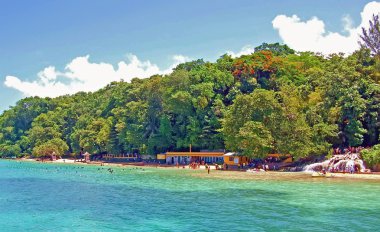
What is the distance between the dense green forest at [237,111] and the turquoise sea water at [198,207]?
13.3m

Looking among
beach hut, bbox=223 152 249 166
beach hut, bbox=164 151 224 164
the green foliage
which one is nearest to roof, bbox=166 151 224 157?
beach hut, bbox=164 151 224 164

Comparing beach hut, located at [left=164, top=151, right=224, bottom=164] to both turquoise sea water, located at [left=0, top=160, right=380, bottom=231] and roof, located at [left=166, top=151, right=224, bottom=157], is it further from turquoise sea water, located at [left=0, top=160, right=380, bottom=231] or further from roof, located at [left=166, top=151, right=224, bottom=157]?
turquoise sea water, located at [left=0, top=160, right=380, bottom=231]

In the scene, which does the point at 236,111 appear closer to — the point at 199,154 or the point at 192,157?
the point at 199,154

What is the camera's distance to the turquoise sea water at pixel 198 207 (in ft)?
67.3

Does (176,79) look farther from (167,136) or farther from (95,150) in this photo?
(95,150)

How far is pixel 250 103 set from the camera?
54.8m

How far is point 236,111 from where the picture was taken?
5625 centimetres

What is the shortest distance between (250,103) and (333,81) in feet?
35.9

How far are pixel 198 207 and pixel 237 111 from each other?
103 feet

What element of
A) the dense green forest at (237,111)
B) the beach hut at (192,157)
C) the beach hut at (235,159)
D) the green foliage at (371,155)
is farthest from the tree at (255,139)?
the beach hut at (192,157)

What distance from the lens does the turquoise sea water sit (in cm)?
2052

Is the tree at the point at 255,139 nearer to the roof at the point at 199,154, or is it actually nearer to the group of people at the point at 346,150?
the group of people at the point at 346,150

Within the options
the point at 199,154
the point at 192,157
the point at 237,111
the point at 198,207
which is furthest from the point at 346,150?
the point at 198,207

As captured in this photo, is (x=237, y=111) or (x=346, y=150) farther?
(x=237, y=111)
